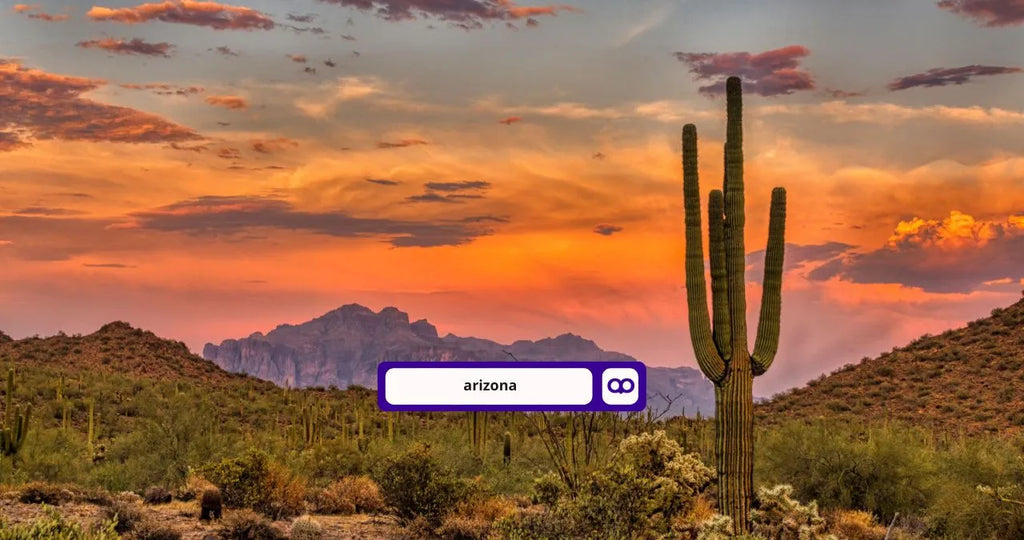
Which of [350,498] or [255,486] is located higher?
[255,486]

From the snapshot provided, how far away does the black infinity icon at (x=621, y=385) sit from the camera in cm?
1264

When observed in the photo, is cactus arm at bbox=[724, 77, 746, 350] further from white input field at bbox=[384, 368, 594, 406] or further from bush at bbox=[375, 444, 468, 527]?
bush at bbox=[375, 444, 468, 527]

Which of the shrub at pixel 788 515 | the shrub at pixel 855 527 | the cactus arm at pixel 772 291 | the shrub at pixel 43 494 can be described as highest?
the cactus arm at pixel 772 291

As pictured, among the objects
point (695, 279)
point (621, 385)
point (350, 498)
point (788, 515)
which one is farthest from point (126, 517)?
point (788, 515)

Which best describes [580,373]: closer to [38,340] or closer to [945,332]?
[945,332]

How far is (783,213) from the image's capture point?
1542 centimetres

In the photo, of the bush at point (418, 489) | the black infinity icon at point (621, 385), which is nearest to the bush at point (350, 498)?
the bush at point (418, 489)

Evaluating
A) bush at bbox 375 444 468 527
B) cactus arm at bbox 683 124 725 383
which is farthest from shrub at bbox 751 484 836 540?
bush at bbox 375 444 468 527

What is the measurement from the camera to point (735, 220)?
14984mm

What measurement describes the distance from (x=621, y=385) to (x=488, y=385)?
183cm

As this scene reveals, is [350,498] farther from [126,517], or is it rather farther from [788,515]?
[788,515]

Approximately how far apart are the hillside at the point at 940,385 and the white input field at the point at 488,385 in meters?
32.1

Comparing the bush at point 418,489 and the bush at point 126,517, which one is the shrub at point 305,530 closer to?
the bush at point 418,489

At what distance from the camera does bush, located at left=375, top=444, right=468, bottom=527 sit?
17500mm
